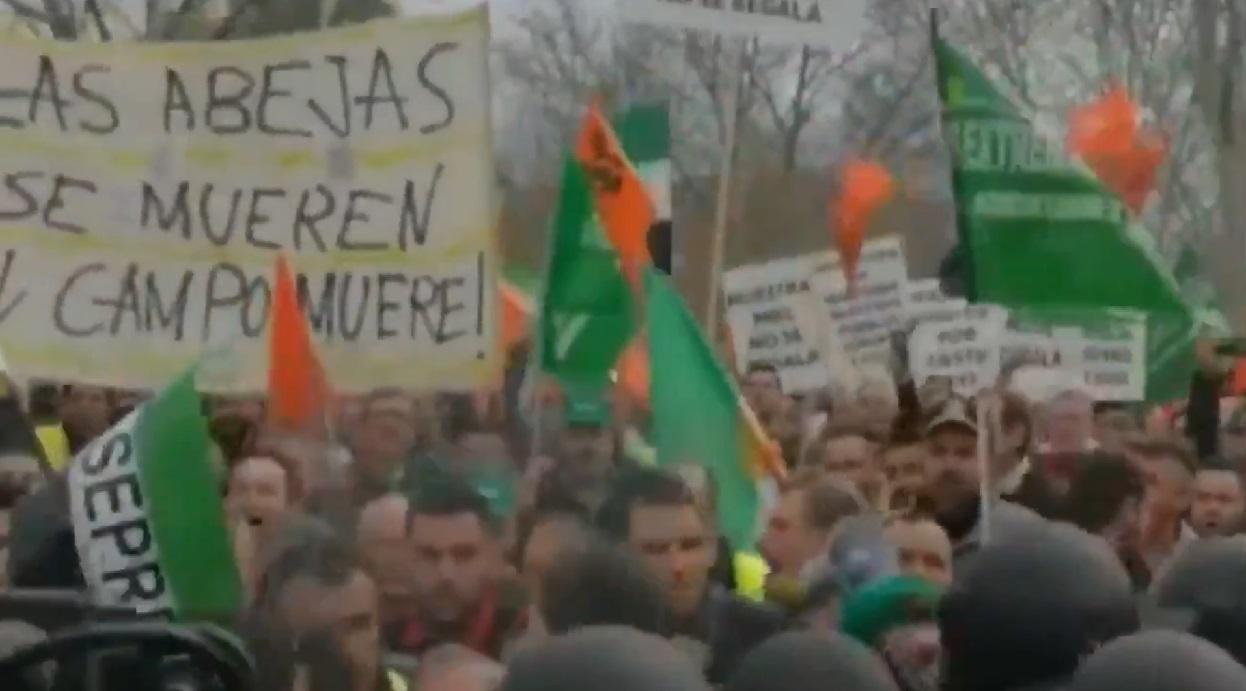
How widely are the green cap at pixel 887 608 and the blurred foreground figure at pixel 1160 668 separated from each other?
1.16m

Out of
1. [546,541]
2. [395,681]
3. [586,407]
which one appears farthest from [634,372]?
[395,681]

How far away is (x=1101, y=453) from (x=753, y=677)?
9.17 feet

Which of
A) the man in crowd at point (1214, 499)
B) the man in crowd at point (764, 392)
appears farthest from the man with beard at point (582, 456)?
the man in crowd at point (1214, 499)

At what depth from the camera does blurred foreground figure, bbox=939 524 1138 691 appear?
373 centimetres

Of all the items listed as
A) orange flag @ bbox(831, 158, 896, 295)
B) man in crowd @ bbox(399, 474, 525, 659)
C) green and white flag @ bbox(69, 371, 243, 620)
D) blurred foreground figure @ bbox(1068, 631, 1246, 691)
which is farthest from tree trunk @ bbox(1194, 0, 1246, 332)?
blurred foreground figure @ bbox(1068, 631, 1246, 691)

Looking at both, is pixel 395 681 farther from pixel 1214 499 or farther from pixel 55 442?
pixel 1214 499

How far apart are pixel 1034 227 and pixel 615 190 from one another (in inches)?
45.0

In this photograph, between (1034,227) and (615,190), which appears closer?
(1034,227)

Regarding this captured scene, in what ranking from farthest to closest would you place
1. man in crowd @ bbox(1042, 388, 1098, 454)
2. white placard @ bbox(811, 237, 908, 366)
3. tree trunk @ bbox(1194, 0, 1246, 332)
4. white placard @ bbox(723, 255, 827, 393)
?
tree trunk @ bbox(1194, 0, 1246, 332) < white placard @ bbox(811, 237, 908, 366) < white placard @ bbox(723, 255, 827, 393) < man in crowd @ bbox(1042, 388, 1098, 454)

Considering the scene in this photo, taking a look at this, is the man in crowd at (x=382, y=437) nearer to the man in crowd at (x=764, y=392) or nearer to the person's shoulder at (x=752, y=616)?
the man in crowd at (x=764, y=392)

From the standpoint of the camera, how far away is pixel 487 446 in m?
6.47

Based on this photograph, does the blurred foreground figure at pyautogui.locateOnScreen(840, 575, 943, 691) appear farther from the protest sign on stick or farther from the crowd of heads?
the protest sign on stick

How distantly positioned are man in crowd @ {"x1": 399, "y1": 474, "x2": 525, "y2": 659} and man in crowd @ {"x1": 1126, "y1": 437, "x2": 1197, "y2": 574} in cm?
236

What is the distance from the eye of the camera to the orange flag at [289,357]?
5.06 meters
